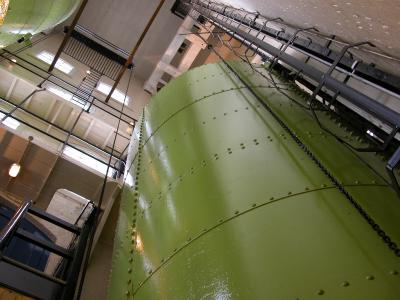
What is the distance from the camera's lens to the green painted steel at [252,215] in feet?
6.49

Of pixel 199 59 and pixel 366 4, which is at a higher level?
pixel 366 4

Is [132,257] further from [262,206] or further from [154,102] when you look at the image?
[154,102]

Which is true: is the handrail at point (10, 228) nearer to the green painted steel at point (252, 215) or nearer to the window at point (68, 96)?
the green painted steel at point (252, 215)

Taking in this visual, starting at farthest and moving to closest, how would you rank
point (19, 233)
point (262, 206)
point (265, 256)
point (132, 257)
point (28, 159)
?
1. point (28, 159)
2. point (19, 233)
3. point (132, 257)
4. point (262, 206)
5. point (265, 256)

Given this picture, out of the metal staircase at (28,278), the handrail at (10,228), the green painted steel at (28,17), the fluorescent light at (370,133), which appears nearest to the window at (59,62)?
the green painted steel at (28,17)

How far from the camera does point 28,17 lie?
233 inches

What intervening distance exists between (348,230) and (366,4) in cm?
170

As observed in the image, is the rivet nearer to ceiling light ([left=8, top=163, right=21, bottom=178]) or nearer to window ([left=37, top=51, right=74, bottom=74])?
ceiling light ([left=8, top=163, right=21, bottom=178])

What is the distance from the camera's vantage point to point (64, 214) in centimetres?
1212

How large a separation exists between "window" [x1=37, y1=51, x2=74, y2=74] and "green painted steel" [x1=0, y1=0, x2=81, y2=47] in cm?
801

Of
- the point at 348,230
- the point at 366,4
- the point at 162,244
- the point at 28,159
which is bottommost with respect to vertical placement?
the point at 28,159

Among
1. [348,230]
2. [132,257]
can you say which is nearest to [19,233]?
[132,257]

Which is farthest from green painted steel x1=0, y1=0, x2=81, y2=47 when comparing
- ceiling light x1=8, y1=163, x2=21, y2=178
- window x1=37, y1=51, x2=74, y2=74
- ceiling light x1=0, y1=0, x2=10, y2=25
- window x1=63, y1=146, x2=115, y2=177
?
window x1=37, y1=51, x2=74, y2=74

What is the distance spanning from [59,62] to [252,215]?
14.8 meters
